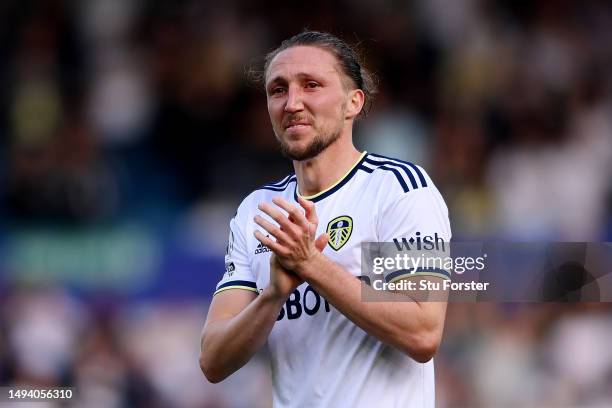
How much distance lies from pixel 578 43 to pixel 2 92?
5.43 m

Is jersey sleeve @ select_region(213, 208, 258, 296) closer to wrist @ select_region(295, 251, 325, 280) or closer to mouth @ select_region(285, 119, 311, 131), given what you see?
mouth @ select_region(285, 119, 311, 131)

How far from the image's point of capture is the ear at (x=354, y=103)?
4.37m

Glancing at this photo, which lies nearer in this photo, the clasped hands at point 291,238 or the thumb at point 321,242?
the clasped hands at point 291,238

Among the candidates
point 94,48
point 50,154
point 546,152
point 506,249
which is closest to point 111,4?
point 94,48

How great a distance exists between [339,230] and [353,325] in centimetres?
37

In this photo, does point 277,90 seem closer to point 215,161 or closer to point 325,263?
point 325,263

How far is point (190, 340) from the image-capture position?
8.01m

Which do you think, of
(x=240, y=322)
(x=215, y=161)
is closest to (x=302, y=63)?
(x=240, y=322)

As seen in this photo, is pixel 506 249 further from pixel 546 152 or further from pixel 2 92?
pixel 2 92

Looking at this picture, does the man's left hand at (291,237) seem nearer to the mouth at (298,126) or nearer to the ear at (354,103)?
the mouth at (298,126)

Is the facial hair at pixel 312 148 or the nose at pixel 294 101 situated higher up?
the nose at pixel 294 101

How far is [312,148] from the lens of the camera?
13.8ft

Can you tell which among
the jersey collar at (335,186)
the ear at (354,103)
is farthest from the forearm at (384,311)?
the ear at (354,103)

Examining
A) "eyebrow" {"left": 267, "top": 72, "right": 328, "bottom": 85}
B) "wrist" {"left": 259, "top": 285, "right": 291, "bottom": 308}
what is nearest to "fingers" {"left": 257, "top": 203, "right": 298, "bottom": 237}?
"wrist" {"left": 259, "top": 285, "right": 291, "bottom": 308}
